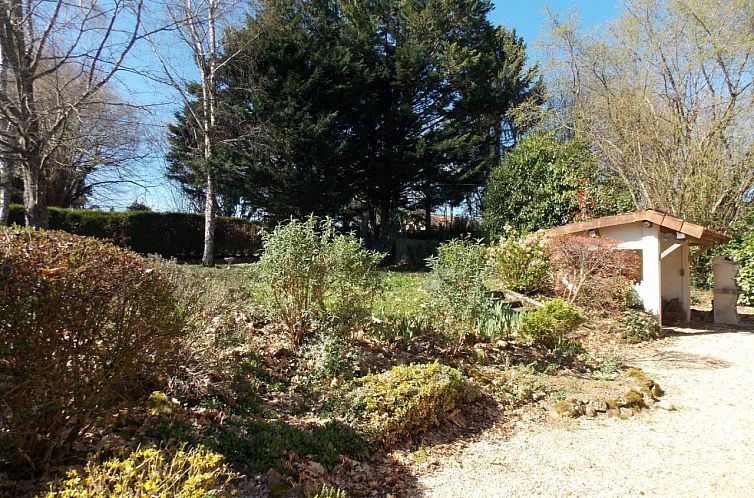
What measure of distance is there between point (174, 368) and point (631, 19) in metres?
13.3

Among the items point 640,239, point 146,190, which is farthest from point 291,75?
point 640,239

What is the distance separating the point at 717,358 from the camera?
6203mm

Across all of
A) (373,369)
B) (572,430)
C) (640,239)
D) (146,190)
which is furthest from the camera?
(146,190)

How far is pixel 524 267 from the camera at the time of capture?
29.5ft

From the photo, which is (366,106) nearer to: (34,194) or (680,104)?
(680,104)

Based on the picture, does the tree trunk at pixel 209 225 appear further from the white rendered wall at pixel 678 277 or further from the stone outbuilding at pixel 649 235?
the white rendered wall at pixel 678 277

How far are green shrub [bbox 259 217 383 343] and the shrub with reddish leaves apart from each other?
4521mm

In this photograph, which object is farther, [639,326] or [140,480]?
[639,326]

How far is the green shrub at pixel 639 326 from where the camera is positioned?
7.23m

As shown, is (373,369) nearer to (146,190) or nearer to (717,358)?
(717,358)

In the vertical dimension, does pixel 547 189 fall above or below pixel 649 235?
above

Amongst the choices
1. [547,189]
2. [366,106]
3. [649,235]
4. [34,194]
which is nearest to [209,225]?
[366,106]

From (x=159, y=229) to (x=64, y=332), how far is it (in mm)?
15169

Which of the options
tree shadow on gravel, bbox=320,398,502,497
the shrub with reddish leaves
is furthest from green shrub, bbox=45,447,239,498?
the shrub with reddish leaves
